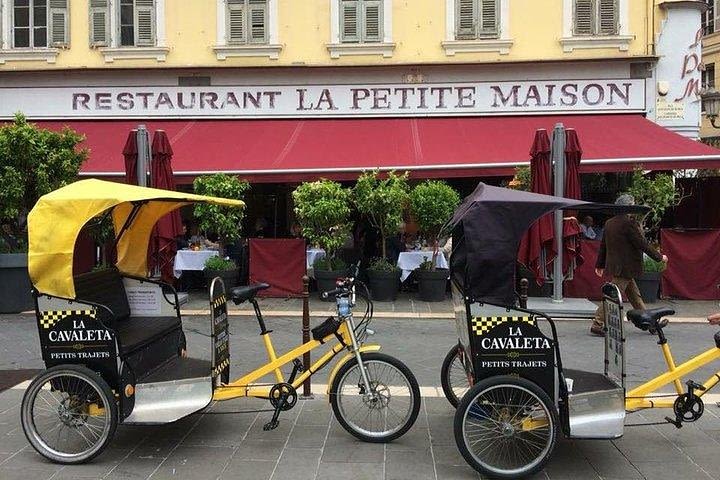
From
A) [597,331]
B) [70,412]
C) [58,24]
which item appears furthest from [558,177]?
[58,24]

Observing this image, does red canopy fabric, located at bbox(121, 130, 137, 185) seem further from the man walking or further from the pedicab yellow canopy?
the man walking

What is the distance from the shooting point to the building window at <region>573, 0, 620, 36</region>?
47.6 feet

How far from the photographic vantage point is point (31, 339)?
834 cm

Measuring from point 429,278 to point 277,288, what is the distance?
8.41ft

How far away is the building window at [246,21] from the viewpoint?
14938 mm

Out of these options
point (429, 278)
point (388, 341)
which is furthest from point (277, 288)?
point (388, 341)

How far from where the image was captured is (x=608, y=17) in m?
14.5

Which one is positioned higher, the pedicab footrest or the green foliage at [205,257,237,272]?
the pedicab footrest

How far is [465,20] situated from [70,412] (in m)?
12.7

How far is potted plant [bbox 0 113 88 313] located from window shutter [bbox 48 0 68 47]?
20.3ft

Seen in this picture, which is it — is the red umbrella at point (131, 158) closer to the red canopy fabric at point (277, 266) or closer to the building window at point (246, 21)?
the red canopy fabric at point (277, 266)

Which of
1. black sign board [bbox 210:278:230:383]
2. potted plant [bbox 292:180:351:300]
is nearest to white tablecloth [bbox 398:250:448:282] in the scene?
potted plant [bbox 292:180:351:300]

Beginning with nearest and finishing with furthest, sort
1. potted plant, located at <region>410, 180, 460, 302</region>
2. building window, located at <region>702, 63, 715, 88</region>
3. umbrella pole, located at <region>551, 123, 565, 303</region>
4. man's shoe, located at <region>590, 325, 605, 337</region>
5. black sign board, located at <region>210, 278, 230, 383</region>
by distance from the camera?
black sign board, located at <region>210, 278, 230, 383</region> < man's shoe, located at <region>590, 325, 605, 337</region> < umbrella pole, located at <region>551, 123, 565, 303</region> < potted plant, located at <region>410, 180, 460, 302</region> < building window, located at <region>702, 63, 715, 88</region>

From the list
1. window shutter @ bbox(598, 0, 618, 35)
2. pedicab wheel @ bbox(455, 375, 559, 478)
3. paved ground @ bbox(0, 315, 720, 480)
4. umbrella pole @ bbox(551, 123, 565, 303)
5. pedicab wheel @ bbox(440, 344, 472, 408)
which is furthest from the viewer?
window shutter @ bbox(598, 0, 618, 35)
